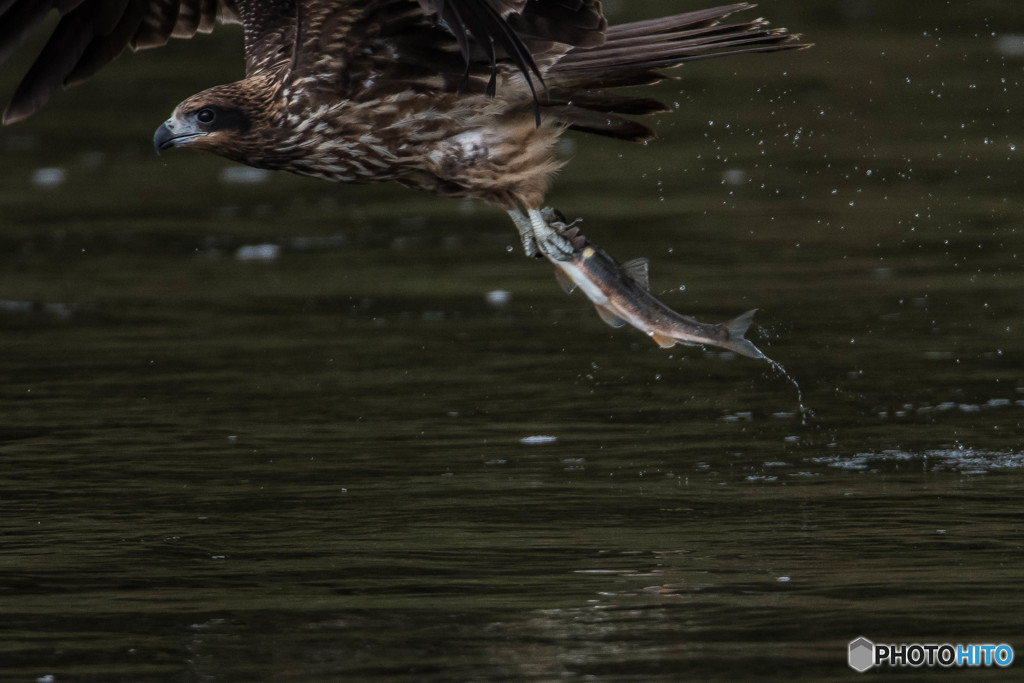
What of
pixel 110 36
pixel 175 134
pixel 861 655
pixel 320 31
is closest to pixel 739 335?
pixel 320 31

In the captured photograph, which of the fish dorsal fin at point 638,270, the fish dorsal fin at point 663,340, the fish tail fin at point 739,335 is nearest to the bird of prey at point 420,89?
the fish dorsal fin at point 638,270

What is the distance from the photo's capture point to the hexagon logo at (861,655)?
222 inches

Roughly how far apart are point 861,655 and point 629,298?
8.08ft

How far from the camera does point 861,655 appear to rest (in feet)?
18.8

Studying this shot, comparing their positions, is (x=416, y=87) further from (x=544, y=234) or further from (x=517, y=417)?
(x=517, y=417)

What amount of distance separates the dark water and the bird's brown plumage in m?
1.07

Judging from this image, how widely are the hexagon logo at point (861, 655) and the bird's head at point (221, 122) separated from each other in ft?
11.2

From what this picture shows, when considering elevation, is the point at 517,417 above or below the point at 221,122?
below

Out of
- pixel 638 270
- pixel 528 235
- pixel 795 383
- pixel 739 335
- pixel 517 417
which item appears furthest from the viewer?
pixel 795 383

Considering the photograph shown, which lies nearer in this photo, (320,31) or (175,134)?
(320,31)

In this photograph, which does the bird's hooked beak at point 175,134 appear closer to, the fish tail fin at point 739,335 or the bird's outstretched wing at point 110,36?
the bird's outstretched wing at point 110,36

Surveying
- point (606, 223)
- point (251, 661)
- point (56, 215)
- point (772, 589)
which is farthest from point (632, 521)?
point (56, 215)

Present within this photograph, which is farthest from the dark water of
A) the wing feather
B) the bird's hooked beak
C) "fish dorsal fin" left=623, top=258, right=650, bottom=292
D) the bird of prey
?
the wing feather

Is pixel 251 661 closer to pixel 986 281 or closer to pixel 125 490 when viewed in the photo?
pixel 125 490
